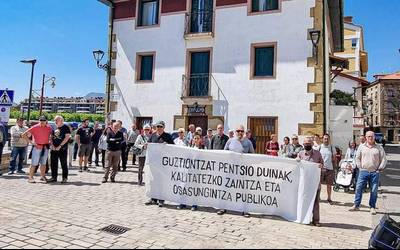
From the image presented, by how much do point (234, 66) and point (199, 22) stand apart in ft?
9.65

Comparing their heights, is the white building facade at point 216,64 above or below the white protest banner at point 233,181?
above

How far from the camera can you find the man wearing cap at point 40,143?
10.3 m

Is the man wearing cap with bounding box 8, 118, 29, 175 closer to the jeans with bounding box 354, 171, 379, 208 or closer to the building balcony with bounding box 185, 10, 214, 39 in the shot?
the building balcony with bounding box 185, 10, 214, 39

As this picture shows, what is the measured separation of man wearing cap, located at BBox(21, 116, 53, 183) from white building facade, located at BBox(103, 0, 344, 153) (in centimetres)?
704

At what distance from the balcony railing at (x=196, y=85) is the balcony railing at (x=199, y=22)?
211 cm

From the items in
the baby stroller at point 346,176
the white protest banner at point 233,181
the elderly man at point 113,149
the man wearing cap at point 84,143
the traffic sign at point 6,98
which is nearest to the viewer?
the white protest banner at point 233,181

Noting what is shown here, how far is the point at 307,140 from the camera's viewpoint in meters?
7.57

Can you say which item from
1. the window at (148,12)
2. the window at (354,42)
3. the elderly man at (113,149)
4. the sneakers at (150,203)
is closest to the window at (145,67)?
the window at (148,12)

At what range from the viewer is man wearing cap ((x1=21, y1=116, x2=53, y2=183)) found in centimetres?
1034

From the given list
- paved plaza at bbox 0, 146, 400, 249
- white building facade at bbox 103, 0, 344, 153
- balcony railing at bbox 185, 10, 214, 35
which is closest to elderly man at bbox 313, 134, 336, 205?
paved plaza at bbox 0, 146, 400, 249

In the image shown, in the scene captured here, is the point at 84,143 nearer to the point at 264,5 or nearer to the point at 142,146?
the point at 142,146

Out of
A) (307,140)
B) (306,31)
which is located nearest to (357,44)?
(306,31)

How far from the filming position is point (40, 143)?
34.2 ft

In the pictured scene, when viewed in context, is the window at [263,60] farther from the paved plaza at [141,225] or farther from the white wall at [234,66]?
the paved plaza at [141,225]
